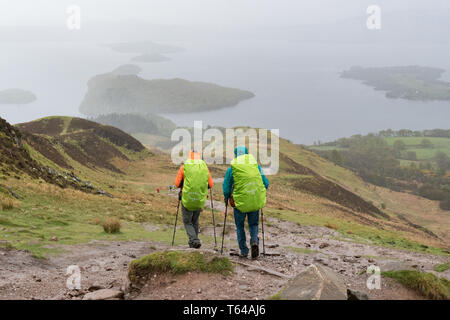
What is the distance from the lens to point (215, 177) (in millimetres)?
45625

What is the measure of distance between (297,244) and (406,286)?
9390mm

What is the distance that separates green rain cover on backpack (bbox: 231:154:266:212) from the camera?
9.91 m

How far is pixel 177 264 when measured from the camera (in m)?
7.38

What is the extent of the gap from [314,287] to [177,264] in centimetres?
272

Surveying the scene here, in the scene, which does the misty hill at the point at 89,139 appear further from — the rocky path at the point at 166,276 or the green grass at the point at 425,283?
the green grass at the point at 425,283

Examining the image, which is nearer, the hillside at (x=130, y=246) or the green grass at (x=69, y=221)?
the hillside at (x=130, y=246)

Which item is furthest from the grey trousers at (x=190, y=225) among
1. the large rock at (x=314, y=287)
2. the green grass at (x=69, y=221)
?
the large rock at (x=314, y=287)

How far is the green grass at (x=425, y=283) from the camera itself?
6.72 meters

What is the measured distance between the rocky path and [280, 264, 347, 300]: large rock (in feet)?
2.09

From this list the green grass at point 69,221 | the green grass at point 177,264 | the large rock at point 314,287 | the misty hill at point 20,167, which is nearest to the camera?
the large rock at point 314,287

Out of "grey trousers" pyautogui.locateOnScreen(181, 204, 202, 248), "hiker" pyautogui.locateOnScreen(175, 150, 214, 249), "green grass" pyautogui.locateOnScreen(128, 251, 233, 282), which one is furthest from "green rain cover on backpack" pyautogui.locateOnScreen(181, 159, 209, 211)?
"green grass" pyautogui.locateOnScreen(128, 251, 233, 282)

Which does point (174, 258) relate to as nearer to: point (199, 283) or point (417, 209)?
point (199, 283)

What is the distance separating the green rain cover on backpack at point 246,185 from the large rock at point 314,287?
11.0ft

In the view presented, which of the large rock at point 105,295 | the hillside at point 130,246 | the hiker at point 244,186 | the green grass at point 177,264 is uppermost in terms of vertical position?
the hiker at point 244,186
